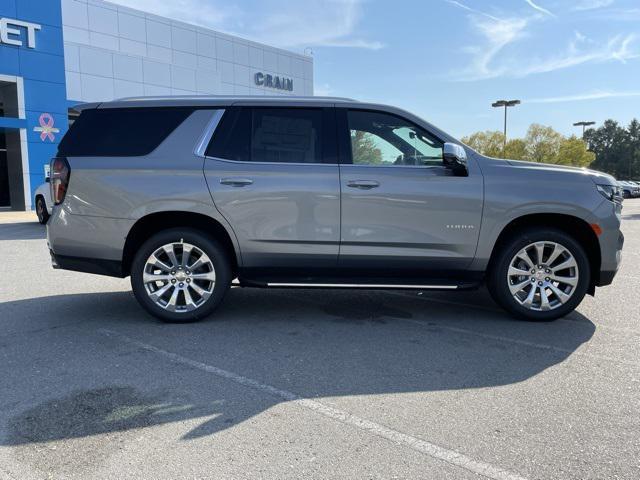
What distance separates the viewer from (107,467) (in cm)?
257

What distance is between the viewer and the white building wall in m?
25.1

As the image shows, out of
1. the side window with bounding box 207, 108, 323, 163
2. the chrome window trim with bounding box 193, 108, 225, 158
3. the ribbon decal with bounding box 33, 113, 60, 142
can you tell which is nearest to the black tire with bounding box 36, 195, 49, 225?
the ribbon decal with bounding box 33, 113, 60, 142

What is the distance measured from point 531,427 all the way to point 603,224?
2.61 metres

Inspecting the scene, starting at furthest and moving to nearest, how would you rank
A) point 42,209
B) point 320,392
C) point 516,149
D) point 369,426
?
point 516,149 → point 42,209 → point 320,392 → point 369,426

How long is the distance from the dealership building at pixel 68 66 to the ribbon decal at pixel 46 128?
0.04m

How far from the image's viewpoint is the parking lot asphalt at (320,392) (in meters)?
2.63

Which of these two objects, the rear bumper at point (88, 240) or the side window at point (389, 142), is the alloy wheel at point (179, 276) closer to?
the rear bumper at point (88, 240)

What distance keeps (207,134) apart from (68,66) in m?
23.6

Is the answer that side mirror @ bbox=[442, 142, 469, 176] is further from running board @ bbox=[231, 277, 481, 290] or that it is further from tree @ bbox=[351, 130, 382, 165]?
running board @ bbox=[231, 277, 481, 290]

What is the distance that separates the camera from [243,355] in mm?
4141

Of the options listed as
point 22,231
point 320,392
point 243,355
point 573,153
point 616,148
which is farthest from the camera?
point 616,148

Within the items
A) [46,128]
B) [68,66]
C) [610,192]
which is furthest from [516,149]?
[610,192]

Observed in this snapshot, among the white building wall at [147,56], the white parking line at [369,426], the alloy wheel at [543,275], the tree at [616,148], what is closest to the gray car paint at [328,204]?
the alloy wheel at [543,275]

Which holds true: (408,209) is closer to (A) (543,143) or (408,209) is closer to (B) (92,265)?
(B) (92,265)
